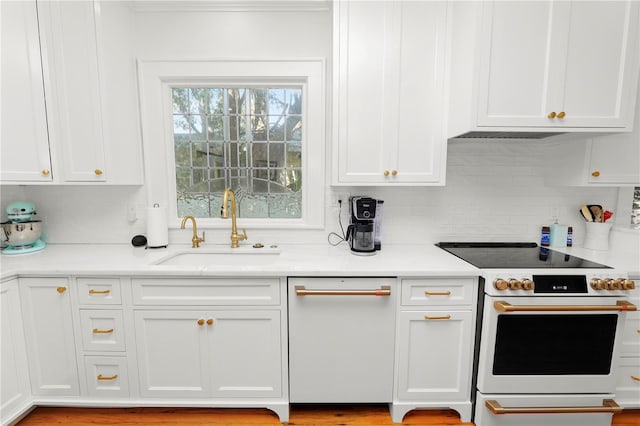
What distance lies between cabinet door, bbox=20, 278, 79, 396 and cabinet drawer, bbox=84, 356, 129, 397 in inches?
3.3

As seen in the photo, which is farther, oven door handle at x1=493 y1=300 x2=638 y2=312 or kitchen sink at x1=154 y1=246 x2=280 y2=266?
kitchen sink at x1=154 y1=246 x2=280 y2=266

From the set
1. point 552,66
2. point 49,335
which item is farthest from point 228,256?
point 552,66

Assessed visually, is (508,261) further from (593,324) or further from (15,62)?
(15,62)

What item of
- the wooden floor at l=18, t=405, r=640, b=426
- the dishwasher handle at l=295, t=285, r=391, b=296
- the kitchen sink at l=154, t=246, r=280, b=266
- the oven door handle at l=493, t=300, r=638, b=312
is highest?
the kitchen sink at l=154, t=246, r=280, b=266

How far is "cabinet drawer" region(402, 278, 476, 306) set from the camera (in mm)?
1608

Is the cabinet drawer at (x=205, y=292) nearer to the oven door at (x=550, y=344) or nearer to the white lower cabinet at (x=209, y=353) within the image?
the white lower cabinet at (x=209, y=353)

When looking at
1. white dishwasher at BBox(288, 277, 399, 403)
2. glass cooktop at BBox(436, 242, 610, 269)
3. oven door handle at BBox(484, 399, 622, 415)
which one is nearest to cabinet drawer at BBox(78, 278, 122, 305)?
white dishwasher at BBox(288, 277, 399, 403)

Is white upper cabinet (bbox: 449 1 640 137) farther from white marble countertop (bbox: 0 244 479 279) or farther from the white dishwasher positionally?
the white dishwasher

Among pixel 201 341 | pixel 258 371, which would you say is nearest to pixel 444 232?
pixel 258 371

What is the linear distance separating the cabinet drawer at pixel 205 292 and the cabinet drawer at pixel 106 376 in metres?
0.41

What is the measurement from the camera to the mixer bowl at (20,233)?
1.88 m

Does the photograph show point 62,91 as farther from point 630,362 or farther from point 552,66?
point 630,362

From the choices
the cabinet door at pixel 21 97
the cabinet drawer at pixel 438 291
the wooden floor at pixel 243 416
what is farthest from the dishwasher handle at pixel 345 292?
the cabinet door at pixel 21 97

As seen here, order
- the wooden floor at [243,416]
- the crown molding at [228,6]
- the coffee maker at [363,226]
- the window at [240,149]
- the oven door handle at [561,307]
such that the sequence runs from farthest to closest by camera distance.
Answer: the window at [240,149]
the crown molding at [228,6]
the coffee maker at [363,226]
the wooden floor at [243,416]
the oven door handle at [561,307]
